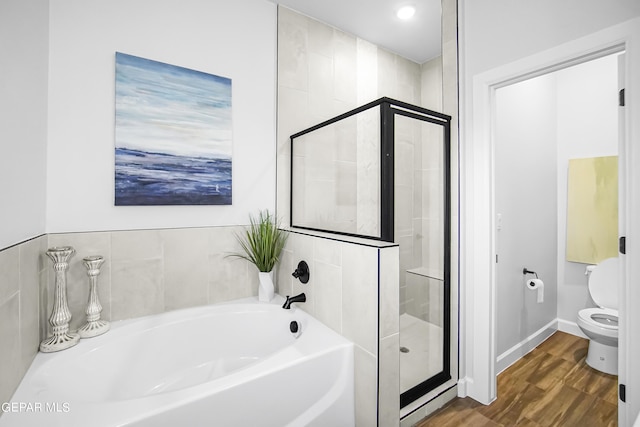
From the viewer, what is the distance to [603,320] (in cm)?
231

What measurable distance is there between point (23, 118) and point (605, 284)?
3.93 meters

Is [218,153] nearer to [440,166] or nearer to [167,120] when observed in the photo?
[167,120]

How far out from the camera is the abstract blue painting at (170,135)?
65.2 inches

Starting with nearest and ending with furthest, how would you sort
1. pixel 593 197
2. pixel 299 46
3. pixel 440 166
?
1. pixel 440 166
2. pixel 299 46
3. pixel 593 197

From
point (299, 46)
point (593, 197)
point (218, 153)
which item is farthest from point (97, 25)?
point (593, 197)

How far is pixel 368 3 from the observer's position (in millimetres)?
2152

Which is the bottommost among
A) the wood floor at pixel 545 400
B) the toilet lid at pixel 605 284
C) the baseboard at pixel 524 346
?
the wood floor at pixel 545 400

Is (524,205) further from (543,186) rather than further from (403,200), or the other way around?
(403,200)

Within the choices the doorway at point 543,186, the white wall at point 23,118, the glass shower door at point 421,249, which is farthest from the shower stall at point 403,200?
the white wall at point 23,118

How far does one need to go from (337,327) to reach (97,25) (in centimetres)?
212

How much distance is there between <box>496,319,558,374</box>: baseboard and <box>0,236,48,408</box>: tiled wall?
272cm

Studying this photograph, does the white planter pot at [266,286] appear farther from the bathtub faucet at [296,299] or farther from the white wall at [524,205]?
the white wall at [524,205]

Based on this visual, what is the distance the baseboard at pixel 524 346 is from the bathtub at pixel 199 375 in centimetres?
148

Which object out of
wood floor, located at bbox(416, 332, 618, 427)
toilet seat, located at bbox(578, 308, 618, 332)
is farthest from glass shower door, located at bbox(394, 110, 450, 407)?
toilet seat, located at bbox(578, 308, 618, 332)
